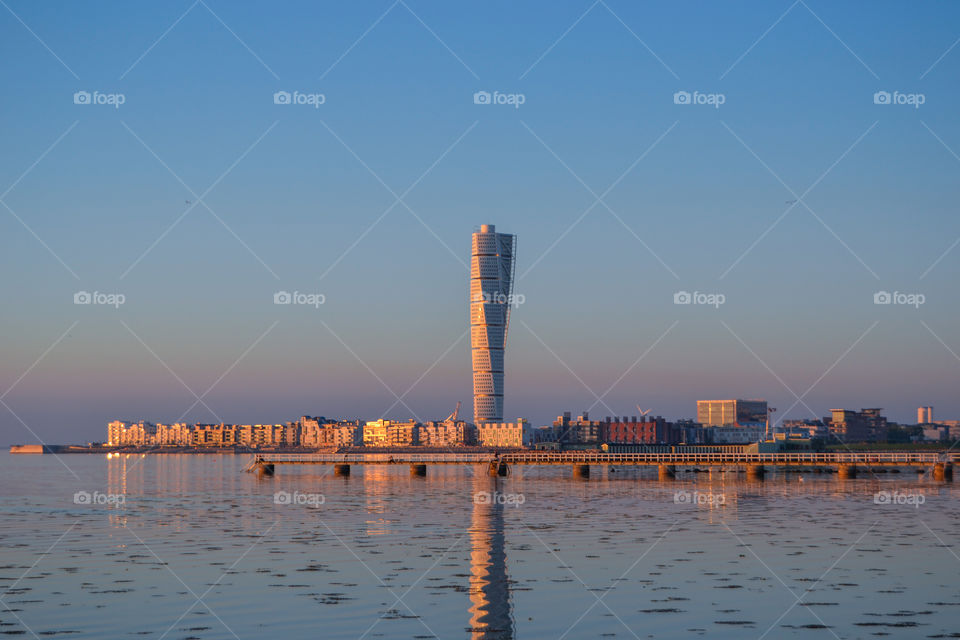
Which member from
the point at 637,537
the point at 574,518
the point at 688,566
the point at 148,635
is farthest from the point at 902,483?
the point at 148,635

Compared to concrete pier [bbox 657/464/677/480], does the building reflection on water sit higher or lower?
higher

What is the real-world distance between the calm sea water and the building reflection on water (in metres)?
0.09

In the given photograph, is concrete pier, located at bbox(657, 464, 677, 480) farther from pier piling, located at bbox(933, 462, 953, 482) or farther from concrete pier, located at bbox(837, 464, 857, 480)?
pier piling, located at bbox(933, 462, 953, 482)

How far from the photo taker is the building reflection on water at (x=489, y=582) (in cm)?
2319

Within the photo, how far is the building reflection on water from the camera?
913 inches

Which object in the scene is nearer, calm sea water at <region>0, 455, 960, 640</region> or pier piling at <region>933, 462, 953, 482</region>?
calm sea water at <region>0, 455, 960, 640</region>

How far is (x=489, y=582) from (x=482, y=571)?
2270 millimetres

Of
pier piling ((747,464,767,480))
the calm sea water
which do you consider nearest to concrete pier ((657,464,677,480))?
pier piling ((747,464,767,480))

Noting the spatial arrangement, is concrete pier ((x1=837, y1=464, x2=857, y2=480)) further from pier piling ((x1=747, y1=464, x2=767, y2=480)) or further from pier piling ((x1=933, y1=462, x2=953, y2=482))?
pier piling ((x1=747, y1=464, x2=767, y2=480))

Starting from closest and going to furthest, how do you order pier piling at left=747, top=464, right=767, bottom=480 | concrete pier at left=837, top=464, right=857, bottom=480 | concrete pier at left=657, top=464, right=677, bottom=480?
1. pier piling at left=747, top=464, right=767, bottom=480
2. concrete pier at left=837, top=464, right=857, bottom=480
3. concrete pier at left=657, top=464, right=677, bottom=480

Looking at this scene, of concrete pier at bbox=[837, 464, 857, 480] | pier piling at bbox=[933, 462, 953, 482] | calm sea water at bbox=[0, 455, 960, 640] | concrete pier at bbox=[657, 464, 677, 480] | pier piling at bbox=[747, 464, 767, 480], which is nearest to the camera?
calm sea water at bbox=[0, 455, 960, 640]

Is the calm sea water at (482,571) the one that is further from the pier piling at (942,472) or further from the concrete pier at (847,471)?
the concrete pier at (847,471)

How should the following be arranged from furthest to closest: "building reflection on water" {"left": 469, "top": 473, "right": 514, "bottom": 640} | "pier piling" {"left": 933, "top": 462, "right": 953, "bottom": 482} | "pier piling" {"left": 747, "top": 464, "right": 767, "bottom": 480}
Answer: "pier piling" {"left": 747, "top": 464, "right": 767, "bottom": 480}, "pier piling" {"left": 933, "top": 462, "right": 953, "bottom": 482}, "building reflection on water" {"left": 469, "top": 473, "right": 514, "bottom": 640}

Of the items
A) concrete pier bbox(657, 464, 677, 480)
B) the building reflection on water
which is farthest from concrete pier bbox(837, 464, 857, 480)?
the building reflection on water
